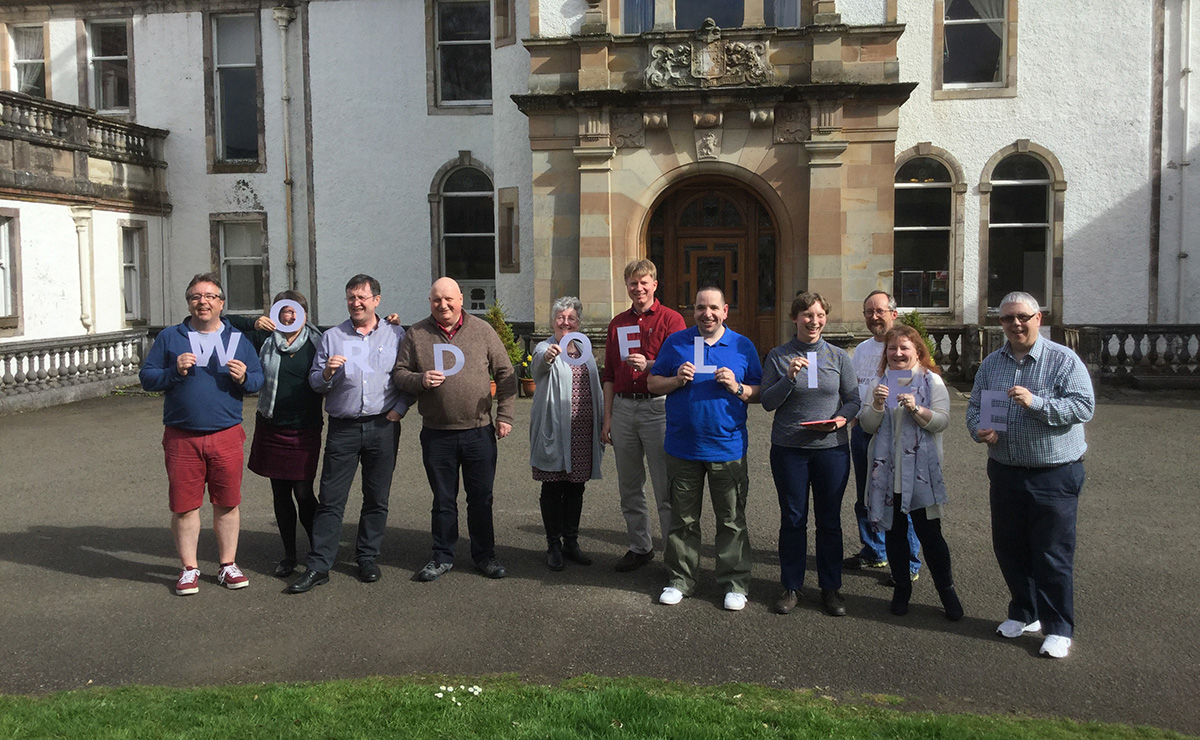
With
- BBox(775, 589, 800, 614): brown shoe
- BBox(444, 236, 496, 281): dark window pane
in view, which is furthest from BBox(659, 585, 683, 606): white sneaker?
BBox(444, 236, 496, 281): dark window pane

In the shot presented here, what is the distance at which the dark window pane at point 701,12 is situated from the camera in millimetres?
16078

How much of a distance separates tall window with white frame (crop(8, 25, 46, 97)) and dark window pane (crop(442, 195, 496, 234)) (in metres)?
8.95

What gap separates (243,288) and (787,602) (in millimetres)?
17955

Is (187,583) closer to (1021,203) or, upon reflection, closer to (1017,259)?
(1017,259)

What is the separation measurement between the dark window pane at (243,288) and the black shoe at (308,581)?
16.0 m

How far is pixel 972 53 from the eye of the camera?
17.8 m

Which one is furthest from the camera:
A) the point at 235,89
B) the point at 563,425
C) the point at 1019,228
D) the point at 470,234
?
the point at 235,89

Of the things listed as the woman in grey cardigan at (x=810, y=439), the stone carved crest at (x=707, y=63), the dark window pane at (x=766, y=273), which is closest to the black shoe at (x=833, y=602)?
the woman in grey cardigan at (x=810, y=439)

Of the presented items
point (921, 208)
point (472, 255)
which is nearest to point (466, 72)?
point (472, 255)

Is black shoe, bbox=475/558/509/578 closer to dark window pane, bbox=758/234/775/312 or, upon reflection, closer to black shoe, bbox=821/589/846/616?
black shoe, bbox=821/589/846/616

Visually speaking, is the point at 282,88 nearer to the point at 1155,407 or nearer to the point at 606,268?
the point at 606,268

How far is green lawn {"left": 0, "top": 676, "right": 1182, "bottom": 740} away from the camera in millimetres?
4324

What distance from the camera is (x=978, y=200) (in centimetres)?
1791

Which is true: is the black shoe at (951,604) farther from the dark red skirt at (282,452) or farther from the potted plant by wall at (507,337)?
the potted plant by wall at (507,337)
